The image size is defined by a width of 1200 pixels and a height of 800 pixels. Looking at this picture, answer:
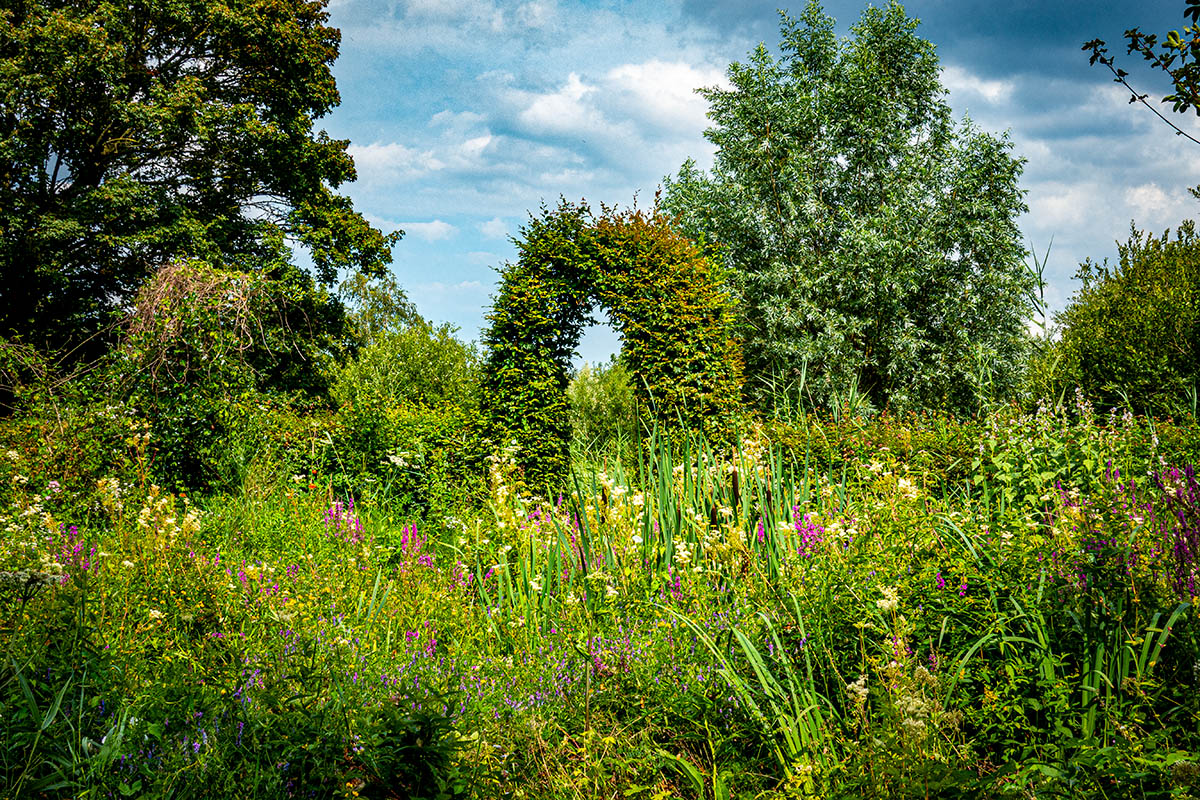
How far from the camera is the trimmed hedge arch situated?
25.3 ft

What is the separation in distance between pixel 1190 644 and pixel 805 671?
4.23ft

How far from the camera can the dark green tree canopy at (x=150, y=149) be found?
1279 cm

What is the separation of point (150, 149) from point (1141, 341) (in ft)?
62.1

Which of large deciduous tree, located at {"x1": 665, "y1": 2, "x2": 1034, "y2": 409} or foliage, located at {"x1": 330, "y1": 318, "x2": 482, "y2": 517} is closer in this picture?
foliage, located at {"x1": 330, "y1": 318, "x2": 482, "y2": 517}

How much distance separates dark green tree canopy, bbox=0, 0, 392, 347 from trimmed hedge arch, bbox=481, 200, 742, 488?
852 centimetres

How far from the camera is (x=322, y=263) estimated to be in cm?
1528

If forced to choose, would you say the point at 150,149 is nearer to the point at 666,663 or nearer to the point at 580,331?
the point at 580,331

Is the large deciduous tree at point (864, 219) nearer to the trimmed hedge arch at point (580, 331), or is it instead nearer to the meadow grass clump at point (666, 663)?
the trimmed hedge arch at point (580, 331)

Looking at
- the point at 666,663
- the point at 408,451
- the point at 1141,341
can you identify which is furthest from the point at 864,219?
the point at 666,663

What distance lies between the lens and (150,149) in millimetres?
14398

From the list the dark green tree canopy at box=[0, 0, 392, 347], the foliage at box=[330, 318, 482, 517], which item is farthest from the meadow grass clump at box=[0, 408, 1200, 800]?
the dark green tree canopy at box=[0, 0, 392, 347]

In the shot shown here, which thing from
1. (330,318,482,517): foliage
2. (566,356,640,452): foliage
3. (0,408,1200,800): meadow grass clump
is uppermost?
(566,356,640,452): foliage

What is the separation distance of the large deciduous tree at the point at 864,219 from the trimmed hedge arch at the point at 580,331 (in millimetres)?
7427

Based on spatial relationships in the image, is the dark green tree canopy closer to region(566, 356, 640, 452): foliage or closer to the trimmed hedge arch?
region(566, 356, 640, 452): foliage
